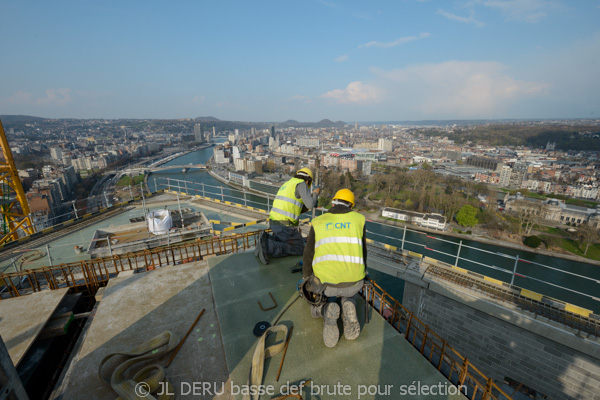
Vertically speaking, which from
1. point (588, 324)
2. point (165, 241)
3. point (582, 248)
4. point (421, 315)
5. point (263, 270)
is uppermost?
point (263, 270)

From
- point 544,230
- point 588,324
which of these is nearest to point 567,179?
point 544,230

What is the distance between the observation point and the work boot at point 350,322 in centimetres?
236

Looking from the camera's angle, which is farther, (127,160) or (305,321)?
(127,160)

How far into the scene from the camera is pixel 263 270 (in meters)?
3.67

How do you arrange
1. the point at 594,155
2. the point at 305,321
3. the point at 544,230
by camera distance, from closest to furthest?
the point at 305,321, the point at 544,230, the point at 594,155

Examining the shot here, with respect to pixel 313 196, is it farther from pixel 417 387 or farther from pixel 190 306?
pixel 417 387

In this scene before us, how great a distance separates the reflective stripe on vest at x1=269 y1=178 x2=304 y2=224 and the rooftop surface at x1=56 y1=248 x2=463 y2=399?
885mm

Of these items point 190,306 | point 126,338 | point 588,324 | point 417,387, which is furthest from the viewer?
point 588,324

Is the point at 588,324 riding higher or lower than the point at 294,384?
lower

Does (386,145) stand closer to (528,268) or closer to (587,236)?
(587,236)

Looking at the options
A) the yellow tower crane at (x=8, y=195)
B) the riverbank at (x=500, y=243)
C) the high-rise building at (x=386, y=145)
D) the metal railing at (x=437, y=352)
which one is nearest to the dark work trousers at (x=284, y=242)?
the metal railing at (x=437, y=352)

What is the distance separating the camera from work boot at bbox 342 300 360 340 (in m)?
2.36

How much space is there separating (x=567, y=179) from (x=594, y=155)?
116 feet

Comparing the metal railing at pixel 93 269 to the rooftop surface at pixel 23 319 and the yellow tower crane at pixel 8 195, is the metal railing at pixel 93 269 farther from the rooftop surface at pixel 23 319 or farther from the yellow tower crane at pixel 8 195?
the yellow tower crane at pixel 8 195
